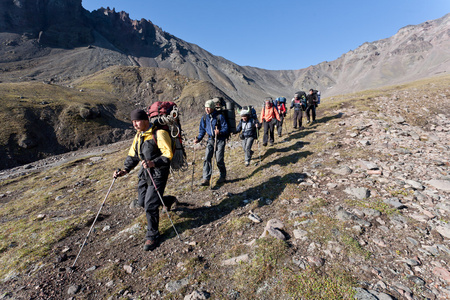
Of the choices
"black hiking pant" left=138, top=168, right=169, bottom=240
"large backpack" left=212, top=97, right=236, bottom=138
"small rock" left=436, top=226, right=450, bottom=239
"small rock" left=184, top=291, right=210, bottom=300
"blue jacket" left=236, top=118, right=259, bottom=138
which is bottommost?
"small rock" left=436, top=226, right=450, bottom=239

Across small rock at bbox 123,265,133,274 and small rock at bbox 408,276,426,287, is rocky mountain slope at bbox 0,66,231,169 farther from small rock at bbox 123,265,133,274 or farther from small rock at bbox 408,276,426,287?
small rock at bbox 408,276,426,287

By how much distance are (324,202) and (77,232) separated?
7944 mm

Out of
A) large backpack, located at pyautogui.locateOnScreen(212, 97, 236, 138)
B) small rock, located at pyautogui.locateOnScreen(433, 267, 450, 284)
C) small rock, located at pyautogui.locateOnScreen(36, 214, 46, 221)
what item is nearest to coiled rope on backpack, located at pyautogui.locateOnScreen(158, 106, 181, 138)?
large backpack, located at pyautogui.locateOnScreen(212, 97, 236, 138)

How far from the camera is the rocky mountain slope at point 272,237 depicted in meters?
3.54

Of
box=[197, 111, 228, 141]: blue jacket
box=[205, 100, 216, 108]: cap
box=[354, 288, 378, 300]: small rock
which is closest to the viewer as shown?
box=[354, 288, 378, 300]: small rock

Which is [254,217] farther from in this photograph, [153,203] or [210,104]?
[210,104]

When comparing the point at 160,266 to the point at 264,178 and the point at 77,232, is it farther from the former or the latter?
the point at 264,178

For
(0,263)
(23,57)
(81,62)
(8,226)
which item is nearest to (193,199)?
(0,263)

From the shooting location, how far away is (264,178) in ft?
28.2

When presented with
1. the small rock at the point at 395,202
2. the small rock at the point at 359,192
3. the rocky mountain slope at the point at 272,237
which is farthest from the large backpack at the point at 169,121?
the small rock at the point at 395,202

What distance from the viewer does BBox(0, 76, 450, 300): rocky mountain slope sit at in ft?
11.6

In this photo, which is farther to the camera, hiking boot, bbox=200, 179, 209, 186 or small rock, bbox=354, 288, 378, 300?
hiking boot, bbox=200, 179, 209, 186

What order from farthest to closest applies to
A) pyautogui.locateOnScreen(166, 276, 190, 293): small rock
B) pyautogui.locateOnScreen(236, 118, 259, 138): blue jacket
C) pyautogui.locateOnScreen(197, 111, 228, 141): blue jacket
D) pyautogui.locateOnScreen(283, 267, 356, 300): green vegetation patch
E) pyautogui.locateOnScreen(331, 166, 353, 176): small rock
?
pyautogui.locateOnScreen(236, 118, 259, 138): blue jacket < pyautogui.locateOnScreen(197, 111, 228, 141): blue jacket < pyautogui.locateOnScreen(331, 166, 353, 176): small rock < pyautogui.locateOnScreen(166, 276, 190, 293): small rock < pyautogui.locateOnScreen(283, 267, 356, 300): green vegetation patch

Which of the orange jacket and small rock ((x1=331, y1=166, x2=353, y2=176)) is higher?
the orange jacket
